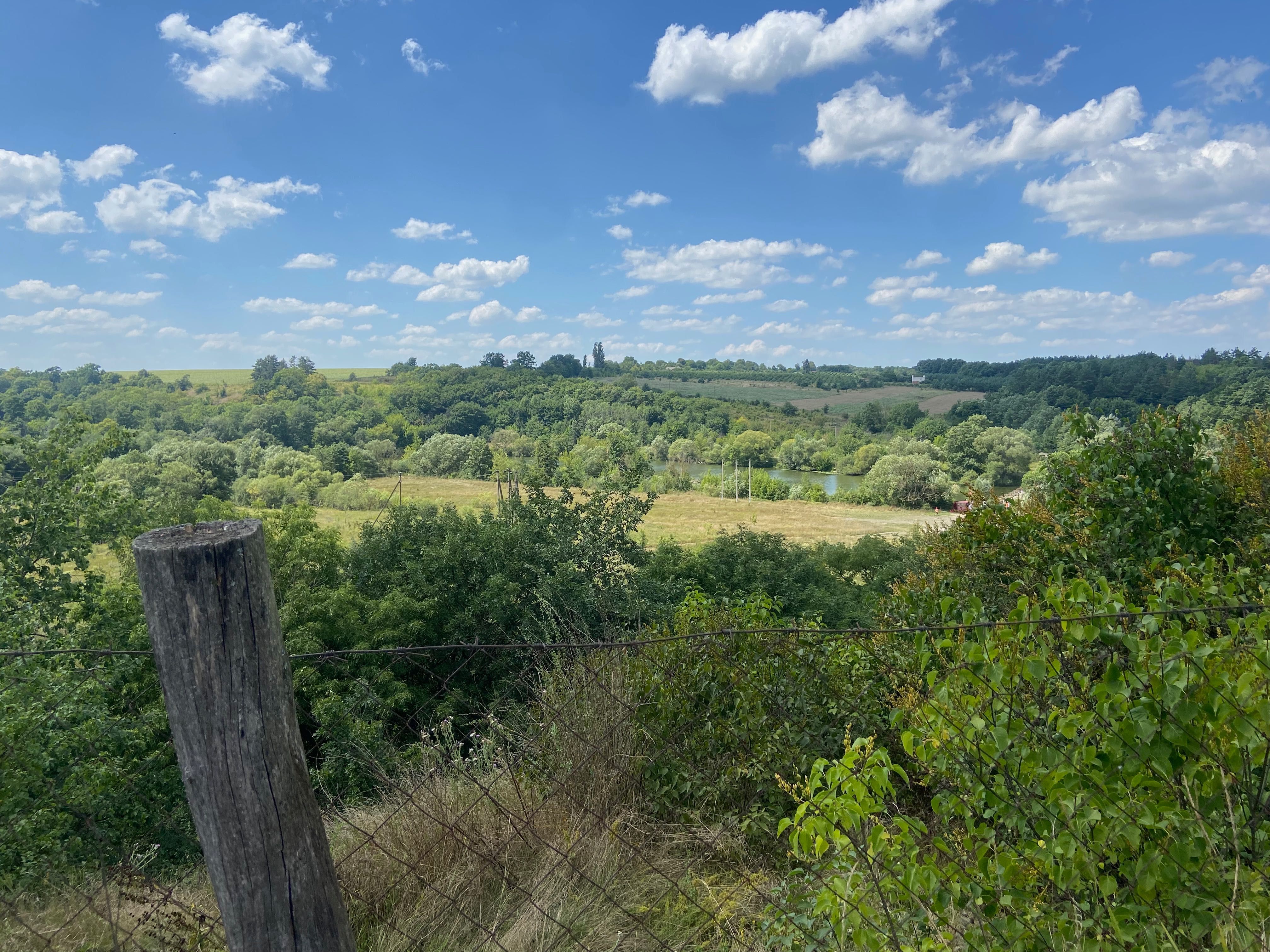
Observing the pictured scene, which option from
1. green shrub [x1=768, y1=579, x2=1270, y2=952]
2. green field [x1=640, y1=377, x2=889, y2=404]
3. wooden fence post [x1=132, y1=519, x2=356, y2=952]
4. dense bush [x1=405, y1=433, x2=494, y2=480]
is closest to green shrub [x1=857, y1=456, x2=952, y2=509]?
dense bush [x1=405, y1=433, x2=494, y2=480]

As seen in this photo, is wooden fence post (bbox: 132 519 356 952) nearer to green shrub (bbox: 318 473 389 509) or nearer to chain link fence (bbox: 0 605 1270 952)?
chain link fence (bbox: 0 605 1270 952)

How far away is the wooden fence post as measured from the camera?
Result: 1.28 meters

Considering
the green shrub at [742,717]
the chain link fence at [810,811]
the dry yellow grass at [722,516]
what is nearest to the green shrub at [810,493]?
the dry yellow grass at [722,516]

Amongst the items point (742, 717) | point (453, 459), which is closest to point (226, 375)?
point (453, 459)

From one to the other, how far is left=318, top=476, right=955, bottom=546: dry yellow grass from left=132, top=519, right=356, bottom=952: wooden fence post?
972 inches

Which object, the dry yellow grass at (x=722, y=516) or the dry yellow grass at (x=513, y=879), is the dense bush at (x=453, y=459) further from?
the dry yellow grass at (x=513, y=879)

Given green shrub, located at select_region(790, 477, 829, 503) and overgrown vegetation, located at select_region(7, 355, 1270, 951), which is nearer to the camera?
overgrown vegetation, located at select_region(7, 355, 1270, 951)

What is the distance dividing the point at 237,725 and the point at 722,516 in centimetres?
3899

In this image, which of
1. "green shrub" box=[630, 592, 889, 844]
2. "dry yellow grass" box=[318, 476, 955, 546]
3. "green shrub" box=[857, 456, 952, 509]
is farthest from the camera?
"green shrub" box=[857, 456, 952, 509]

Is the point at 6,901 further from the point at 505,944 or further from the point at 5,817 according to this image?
the point at 5,817

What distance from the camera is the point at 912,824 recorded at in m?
1.69

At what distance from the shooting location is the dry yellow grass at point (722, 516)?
31.7 metres

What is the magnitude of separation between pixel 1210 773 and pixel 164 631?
2.13 m

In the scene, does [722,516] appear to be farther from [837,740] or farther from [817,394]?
[817,394]
